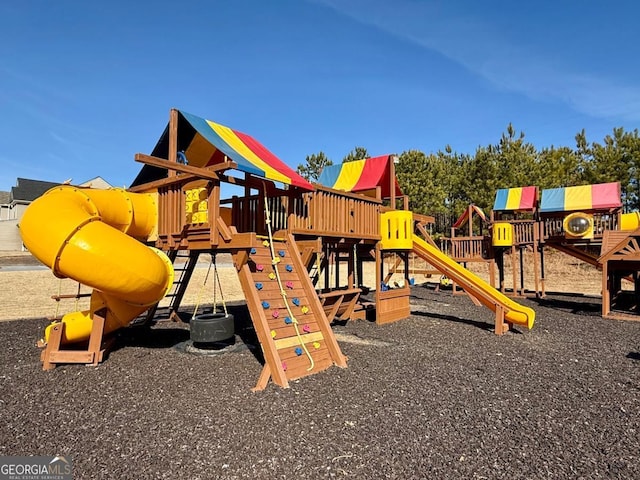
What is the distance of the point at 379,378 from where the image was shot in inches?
248

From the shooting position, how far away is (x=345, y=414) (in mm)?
4891

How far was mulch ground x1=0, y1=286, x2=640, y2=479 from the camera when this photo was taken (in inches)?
148

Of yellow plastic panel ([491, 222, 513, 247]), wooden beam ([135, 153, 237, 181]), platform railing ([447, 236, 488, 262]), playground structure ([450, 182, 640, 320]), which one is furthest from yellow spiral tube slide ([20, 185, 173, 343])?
platform railing ([447, 236, 488, 262])

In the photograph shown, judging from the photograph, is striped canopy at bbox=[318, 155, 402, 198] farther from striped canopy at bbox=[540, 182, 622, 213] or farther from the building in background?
the building in background

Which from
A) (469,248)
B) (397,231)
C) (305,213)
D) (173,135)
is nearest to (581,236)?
(469,248)

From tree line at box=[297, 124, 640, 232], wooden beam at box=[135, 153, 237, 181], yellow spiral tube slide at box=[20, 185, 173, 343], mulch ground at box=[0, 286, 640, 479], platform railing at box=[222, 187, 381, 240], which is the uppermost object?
tree line at box=[297, 124, 640, 232]

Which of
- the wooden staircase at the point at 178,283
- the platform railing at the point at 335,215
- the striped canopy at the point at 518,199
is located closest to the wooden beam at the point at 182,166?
the platform railing at the point at 335,215

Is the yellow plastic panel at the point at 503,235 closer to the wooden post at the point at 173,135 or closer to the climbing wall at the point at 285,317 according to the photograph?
the climbing wall at the point at 285,317

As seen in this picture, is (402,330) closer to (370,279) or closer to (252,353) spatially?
(252,353)

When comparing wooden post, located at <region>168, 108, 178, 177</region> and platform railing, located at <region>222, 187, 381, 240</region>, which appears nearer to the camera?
wooden post, located at <region>168, 108, 178, 177</region>

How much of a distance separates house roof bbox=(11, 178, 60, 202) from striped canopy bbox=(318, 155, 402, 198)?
43.0 m

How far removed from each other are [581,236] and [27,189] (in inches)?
2099

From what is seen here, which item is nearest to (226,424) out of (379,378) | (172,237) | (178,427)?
(178,427)

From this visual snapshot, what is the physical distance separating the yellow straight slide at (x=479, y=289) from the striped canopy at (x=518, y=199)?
11424 millimetres
